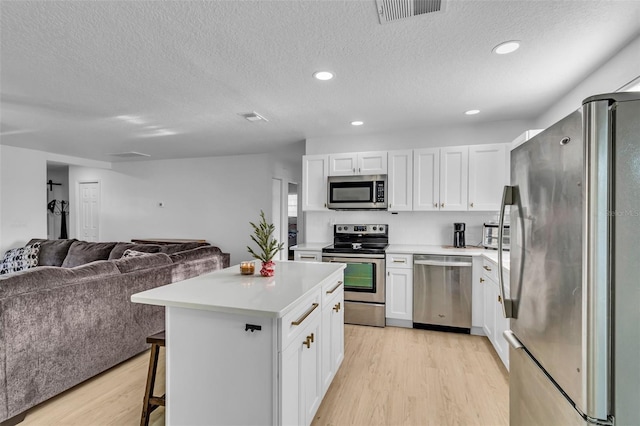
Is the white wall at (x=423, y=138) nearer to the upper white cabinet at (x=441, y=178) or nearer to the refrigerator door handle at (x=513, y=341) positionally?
the upper white cabinet at (x=441, y=178)

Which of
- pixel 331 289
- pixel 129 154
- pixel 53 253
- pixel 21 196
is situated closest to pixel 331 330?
pixel 331 289

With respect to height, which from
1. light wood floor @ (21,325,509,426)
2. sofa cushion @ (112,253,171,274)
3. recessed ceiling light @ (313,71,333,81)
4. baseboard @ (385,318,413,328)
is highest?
recessed ceiling light @ (313,71,333,81)

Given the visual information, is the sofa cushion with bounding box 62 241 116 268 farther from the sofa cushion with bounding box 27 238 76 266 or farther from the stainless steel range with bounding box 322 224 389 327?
the stainless steel range with bounding box 322 224 389 327

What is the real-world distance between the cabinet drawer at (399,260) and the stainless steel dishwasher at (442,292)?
6 centimetres

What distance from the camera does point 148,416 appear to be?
6.18 feet

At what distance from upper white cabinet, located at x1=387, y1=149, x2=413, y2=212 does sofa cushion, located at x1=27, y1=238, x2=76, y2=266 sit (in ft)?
15.7

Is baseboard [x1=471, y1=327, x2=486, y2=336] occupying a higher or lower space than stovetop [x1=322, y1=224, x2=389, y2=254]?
lower

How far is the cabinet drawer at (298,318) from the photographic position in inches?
57.4

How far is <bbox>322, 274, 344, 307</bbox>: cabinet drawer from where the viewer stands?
211 centimetres

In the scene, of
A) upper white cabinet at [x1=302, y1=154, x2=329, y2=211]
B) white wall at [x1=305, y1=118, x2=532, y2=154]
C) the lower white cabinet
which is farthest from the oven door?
the lower white cabinet

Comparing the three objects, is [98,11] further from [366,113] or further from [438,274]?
[438,274]

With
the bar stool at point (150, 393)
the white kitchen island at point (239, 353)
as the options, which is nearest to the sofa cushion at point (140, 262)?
the bar stool at point (150, 393)

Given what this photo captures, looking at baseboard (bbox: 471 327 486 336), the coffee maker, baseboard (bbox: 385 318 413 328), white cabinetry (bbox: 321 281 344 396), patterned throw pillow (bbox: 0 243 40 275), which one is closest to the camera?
white cabinetry (bbox: 321 281 344 396)

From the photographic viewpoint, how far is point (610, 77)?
2182 millimetres
